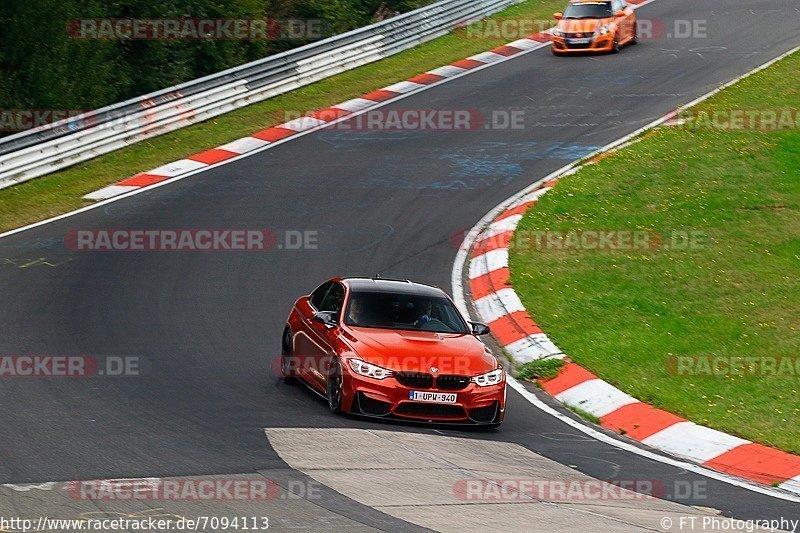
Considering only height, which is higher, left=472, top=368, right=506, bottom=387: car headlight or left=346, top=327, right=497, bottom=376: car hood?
left=346, top=327, right=497, bottom=376: car hood

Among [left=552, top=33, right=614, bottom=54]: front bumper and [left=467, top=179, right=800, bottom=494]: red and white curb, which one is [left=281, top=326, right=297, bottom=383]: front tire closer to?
[left=467, top=179, right=800, bottom=494]: red and white curb

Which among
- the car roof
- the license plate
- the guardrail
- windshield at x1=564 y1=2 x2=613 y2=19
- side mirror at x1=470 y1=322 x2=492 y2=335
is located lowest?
the license plate

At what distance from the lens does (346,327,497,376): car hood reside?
1183cm

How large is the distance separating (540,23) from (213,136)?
13296 millimetres

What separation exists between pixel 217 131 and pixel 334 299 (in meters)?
12.6

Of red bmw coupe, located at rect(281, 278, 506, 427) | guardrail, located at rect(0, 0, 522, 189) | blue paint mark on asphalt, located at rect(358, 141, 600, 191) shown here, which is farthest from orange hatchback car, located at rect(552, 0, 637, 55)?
red bmw coupe, located at rect(281, 278, 506, 427)

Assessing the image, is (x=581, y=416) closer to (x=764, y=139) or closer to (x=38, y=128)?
(x=764, y=139)

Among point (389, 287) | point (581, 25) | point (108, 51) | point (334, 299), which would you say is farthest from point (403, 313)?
point (581, 25)

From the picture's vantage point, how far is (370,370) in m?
11.7

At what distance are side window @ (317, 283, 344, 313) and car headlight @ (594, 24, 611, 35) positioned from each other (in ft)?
62.4

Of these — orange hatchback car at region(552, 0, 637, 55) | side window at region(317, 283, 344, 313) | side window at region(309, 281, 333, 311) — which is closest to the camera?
side window at region(317, 283, 344, 313)

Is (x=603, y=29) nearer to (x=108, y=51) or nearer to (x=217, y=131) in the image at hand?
(x=217, y=131)

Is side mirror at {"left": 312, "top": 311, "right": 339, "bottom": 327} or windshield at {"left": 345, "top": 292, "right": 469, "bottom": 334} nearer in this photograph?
side mirror at {"left": 312, "top": 311, "right": 339, "bottom": 327}

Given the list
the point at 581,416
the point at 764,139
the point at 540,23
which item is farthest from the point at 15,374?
the point at 540,23
